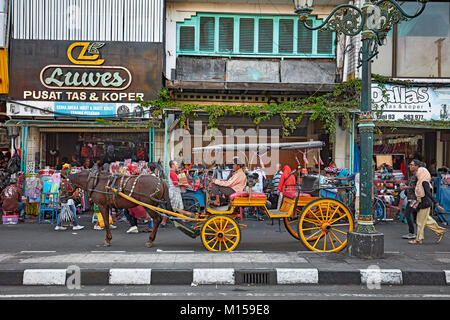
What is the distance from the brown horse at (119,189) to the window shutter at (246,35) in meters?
7.19

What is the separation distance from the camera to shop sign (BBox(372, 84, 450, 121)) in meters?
12.2

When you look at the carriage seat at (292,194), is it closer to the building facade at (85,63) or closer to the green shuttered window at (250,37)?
the building facade at (85,63)

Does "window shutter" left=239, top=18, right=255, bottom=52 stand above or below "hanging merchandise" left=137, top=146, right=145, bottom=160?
above

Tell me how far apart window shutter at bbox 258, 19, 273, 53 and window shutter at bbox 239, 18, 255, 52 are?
26 cm

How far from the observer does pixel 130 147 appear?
13750mm

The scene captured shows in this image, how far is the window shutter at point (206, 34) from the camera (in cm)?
1338

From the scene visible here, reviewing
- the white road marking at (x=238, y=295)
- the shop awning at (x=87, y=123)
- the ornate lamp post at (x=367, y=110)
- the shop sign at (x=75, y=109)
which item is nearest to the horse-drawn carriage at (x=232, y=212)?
the ornate lamp post at (x=367, y=110)

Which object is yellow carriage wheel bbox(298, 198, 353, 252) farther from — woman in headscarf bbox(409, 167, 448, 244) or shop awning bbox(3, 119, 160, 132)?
shop awning bbox(3, 119, 160, 132)

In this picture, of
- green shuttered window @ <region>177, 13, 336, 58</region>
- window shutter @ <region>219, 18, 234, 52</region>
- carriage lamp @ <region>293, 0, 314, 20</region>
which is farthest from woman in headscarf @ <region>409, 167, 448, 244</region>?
window shutter @ <region>219, 18, 234, 52</region>

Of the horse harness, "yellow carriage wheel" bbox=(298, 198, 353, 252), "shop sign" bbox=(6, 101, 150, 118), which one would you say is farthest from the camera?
"shop sign" bbox=(6, 101, 150, 118)

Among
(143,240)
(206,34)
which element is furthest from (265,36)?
(143,240)

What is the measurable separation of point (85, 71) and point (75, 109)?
51.4 inches

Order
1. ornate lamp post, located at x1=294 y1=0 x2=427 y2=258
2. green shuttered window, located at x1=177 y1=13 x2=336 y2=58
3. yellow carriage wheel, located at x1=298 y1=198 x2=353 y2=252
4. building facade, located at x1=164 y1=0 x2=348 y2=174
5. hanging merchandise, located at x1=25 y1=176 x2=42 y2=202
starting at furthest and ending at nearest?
green shuttered window, located at x1=177 y1=13 x2=336 y2=58 < building facade, located at x1=164 y1=0 x2=348 y2=174 < hanging merchandise, located at x1=25 y1=176 x2=42 y2=202 < yellow carriage wheel, located at x1=298 y1=198 x2=353 y2=252 < ornate lamp post, located at x1=294 y1=0 x2=427 y2=258
